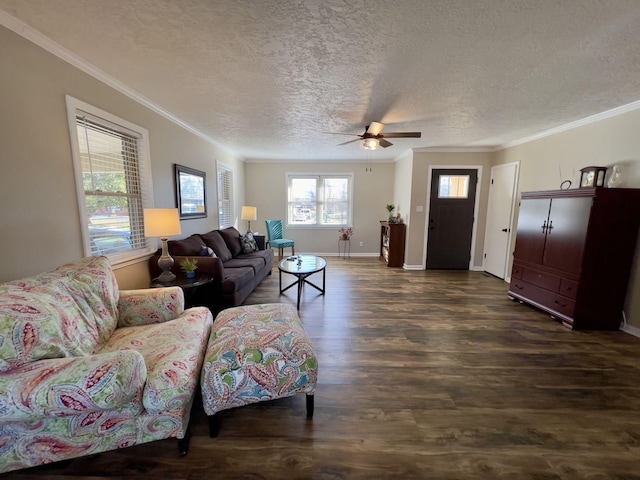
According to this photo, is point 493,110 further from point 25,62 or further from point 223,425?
point 25,62

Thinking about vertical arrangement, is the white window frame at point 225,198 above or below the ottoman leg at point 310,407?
above

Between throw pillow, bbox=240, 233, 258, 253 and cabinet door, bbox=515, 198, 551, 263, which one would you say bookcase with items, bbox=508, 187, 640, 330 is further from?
throw pillow, bbox=240, 233, 258, 253

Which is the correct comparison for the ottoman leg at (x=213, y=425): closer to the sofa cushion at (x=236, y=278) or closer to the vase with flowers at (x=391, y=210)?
the sofa cushion at (x=236, y=278)

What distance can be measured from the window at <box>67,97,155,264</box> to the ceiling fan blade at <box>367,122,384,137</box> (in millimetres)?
2549

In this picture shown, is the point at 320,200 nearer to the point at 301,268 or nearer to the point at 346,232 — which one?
the point at 346,232

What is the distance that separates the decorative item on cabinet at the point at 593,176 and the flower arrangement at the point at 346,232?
412 centimetres

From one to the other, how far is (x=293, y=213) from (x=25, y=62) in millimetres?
5060

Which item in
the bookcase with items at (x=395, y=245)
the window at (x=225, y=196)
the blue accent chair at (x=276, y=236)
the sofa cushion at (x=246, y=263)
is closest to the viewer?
the sofa cushion at (x=246, y=263)

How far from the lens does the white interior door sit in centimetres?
445

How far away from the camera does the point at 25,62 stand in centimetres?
167

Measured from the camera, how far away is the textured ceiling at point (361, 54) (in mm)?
1437

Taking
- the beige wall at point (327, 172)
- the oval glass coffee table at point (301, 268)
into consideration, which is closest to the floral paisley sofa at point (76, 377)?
the oval glass coffee table at point (301, 268)

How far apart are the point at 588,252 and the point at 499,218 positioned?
2.10m

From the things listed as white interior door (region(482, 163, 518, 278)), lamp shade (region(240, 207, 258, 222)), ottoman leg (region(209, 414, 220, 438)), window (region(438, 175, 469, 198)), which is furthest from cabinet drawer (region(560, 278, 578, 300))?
lamp shade (region(240, 207, 258, 222))
